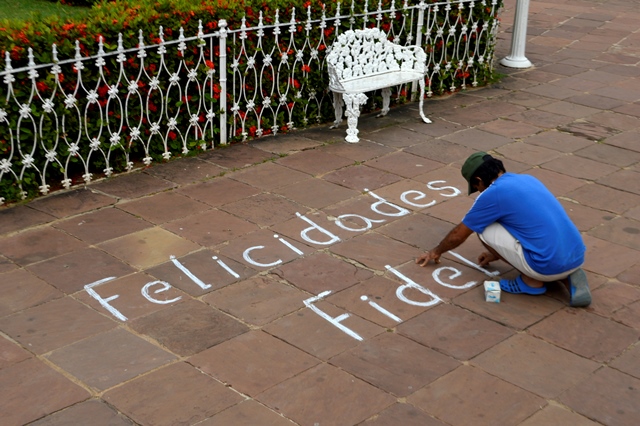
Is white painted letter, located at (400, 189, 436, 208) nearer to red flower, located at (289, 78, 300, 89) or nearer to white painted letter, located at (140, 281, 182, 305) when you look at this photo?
red flower, located at (289, 78, 300, 89)

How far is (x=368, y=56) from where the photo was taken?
28.5 feet

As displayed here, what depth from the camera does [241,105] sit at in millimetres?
8188

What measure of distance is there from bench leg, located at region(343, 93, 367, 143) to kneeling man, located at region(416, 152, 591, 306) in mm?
2940

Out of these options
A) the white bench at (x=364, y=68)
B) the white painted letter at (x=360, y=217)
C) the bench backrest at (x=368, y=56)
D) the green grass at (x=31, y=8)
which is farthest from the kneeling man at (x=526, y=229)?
the green grass at (x=31, y=8)

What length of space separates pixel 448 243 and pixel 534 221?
0.65 meters

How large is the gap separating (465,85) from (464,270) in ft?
16.3

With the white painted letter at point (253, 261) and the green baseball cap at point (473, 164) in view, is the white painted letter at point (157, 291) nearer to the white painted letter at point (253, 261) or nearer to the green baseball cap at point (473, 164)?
the white painted letter at point (253, 261)

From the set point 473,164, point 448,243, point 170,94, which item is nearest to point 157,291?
point 448,243

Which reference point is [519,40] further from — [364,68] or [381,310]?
[381,310]

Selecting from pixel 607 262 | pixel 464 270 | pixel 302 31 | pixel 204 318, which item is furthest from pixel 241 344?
pixel 302 31

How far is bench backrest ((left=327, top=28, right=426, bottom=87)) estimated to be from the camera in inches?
331

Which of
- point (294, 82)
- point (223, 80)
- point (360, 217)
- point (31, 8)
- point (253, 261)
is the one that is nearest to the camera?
point (253, 261)

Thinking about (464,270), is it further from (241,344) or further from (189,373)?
(189,373)

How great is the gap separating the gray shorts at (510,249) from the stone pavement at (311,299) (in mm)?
204
